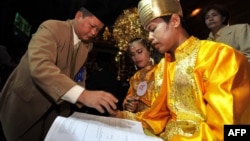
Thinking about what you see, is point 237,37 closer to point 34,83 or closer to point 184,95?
point 184,95

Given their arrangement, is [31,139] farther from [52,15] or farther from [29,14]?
[29,14]

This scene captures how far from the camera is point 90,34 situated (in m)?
1.37

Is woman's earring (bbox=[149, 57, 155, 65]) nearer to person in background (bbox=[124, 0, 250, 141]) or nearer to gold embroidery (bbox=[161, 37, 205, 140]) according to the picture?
person in background (bbox=[124, 0, 250, 141])

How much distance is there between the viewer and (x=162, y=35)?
1146 mm

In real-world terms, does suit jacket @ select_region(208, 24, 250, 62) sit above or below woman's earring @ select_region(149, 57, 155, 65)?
above

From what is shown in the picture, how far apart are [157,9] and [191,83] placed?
38 centimetres

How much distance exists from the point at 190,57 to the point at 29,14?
171 inches

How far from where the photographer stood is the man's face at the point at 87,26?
4.34ft

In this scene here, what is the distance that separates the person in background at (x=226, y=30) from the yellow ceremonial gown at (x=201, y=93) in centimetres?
75

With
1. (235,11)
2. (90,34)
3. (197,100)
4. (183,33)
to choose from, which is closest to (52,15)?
(235,11)

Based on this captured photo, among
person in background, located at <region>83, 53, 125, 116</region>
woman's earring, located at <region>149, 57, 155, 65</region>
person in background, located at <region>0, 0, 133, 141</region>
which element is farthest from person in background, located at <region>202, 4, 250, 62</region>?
person in background, located at <region>83, 53, 125, 116</region>

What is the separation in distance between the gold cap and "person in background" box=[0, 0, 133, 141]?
23cm

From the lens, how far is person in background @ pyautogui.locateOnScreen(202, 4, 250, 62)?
178cm

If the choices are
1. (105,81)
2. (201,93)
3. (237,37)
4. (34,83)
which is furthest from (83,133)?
(105,81)
